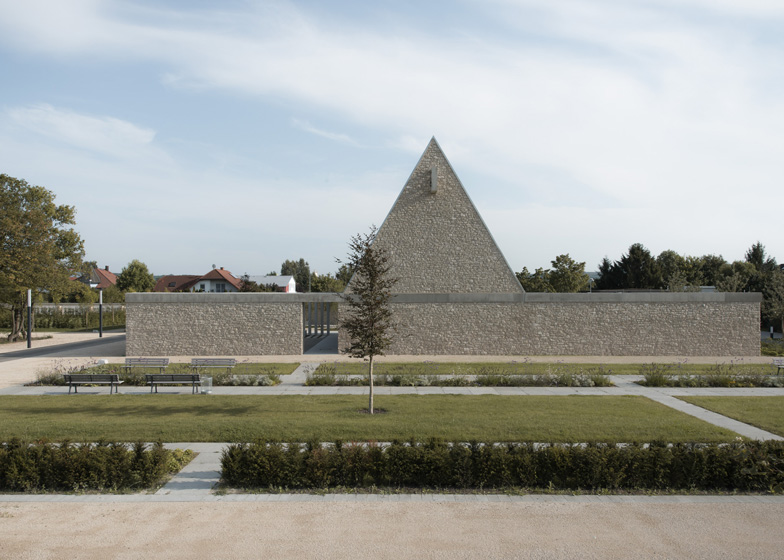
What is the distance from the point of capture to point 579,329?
2864 cm

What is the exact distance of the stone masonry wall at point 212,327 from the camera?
94.2 feet

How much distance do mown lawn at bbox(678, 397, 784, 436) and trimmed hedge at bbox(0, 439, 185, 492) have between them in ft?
44.4

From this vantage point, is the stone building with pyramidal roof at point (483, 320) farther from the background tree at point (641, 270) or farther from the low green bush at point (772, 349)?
the background tree at point (641, 270)

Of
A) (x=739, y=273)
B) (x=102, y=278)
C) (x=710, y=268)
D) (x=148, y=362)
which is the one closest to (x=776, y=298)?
(x=739, y=273)

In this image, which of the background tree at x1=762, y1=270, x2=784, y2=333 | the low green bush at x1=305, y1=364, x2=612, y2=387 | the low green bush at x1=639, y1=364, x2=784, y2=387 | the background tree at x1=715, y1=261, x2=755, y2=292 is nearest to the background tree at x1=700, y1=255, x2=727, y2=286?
the background tree at x1=715, y1=261, x2=755, y2=292

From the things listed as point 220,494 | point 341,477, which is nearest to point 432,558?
point 341,477

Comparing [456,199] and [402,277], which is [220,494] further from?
[456,199]

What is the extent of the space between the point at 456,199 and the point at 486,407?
16.6m

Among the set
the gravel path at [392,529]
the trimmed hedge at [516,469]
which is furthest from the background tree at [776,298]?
the gravel path at [392,529]

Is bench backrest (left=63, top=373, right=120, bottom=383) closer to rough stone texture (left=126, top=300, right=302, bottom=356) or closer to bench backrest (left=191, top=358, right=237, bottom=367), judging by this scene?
bench backrest (left=191, top=358, right=237, bottom=367)

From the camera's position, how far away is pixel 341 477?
9500 mm

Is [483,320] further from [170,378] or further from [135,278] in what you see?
[135,278]

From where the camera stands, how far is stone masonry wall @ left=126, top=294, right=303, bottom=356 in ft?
94.2

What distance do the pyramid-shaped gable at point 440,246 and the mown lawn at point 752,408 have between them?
13.7 metres
